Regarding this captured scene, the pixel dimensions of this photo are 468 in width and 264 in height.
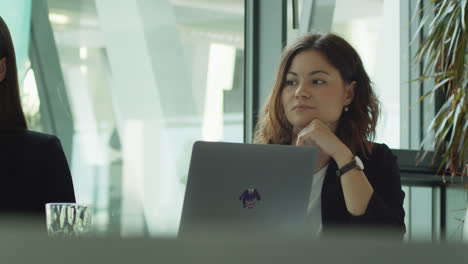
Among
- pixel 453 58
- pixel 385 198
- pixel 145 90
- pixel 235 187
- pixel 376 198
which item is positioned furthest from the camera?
pixel 145 90

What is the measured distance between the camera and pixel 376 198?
1.96 meters

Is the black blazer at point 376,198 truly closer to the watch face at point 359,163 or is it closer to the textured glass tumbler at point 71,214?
the watch face at point 359,163

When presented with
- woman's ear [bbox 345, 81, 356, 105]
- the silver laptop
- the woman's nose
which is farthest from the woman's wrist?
the silver laptop

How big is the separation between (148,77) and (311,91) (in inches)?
71.9

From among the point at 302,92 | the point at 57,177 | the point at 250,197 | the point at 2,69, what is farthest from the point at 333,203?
the point at 2,69

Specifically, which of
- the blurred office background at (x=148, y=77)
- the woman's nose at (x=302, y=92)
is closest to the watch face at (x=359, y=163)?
the woman's nose at (x=302, y=92)

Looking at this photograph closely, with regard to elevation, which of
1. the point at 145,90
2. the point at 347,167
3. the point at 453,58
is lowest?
the point at 347,167

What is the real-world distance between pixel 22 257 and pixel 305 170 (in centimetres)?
130

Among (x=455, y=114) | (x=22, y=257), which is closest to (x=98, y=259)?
(x=22, y=257)

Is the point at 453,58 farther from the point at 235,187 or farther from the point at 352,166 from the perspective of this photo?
the point at 235,187

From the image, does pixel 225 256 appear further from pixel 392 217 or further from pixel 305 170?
pixel 392 217

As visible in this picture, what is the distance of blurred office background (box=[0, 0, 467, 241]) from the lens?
3498mm

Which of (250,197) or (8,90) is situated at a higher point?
(8,90)

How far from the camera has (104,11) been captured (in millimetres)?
3594
